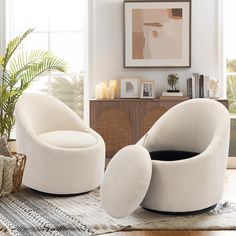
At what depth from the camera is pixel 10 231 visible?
2.95 meters

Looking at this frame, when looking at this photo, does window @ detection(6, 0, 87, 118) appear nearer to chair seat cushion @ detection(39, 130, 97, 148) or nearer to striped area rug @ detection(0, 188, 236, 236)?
chair seat cushion @ detection(39, 130, 97, 148)

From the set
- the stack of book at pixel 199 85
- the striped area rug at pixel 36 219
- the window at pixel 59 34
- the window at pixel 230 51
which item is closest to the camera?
the striped area rug at pixel 36 219

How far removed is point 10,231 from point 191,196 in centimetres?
115

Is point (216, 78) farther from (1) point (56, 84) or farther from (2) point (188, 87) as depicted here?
(1) point (56, 84)

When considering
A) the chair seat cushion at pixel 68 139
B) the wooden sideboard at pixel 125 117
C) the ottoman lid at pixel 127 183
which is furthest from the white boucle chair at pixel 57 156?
the wooden sideboard at pixel 125 117

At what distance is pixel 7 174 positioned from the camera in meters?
3.74

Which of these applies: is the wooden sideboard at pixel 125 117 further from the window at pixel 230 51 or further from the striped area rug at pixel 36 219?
the striped area rug at pixel 36 219

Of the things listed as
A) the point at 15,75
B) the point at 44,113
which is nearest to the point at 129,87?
the point at 15,75

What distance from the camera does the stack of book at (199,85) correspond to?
5.19 m

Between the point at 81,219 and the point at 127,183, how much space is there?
425mm

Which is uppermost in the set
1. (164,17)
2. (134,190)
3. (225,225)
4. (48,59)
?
(164,17)

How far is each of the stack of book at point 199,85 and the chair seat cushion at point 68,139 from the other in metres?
1.60

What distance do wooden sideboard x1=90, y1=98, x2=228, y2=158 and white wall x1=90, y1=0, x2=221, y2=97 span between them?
14.9 inches

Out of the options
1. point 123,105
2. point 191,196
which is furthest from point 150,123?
point 191,196
